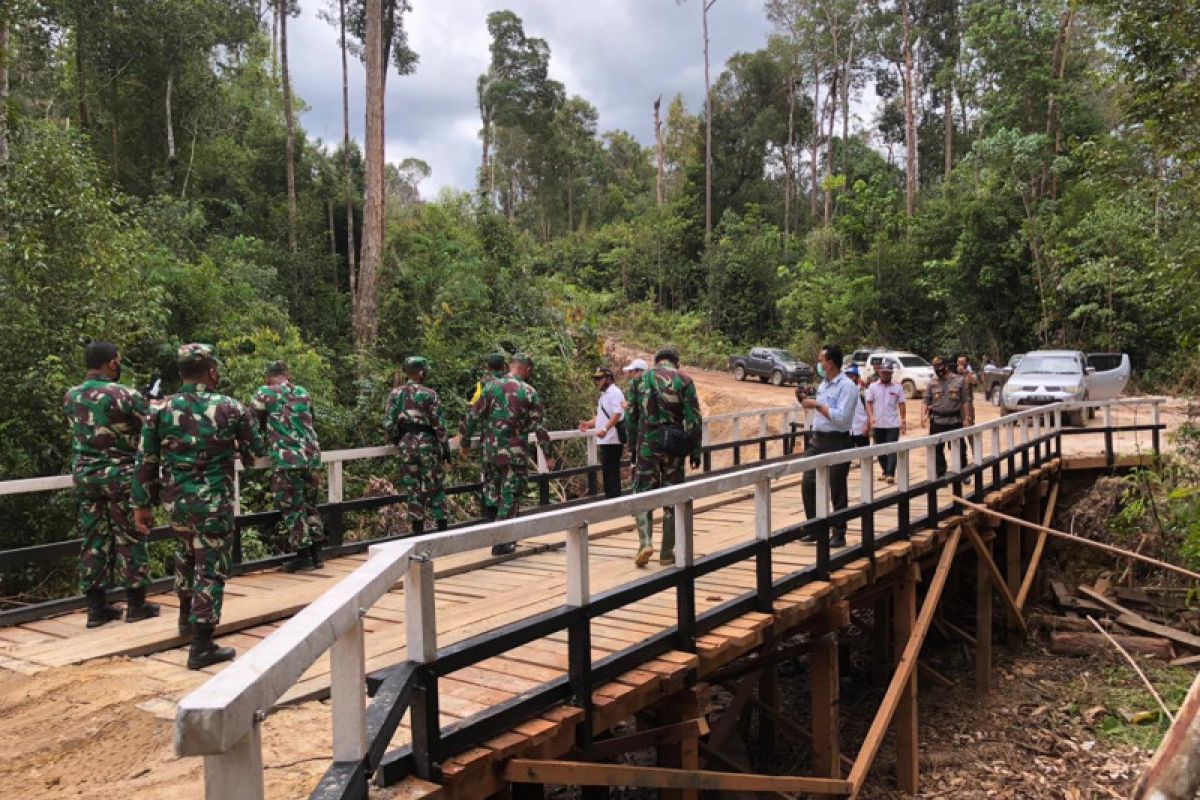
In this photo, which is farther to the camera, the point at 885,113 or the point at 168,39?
the point at 885,113

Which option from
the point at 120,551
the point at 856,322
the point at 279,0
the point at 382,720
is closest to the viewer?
the point at 382,720

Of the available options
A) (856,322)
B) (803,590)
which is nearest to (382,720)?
(803,590)

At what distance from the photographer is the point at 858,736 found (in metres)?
9.68

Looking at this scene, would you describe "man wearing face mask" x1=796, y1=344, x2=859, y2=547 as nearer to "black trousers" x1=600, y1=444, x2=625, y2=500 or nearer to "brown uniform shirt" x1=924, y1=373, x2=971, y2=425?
"black trousers" x1=600, y1=444, x2=625, y2=500

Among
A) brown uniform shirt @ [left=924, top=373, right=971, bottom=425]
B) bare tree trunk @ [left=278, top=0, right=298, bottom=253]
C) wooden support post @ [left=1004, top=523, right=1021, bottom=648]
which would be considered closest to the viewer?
brown uniform shirt @ [left=924, top=373, right=971, bottom=425]

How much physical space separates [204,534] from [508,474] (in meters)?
3.09

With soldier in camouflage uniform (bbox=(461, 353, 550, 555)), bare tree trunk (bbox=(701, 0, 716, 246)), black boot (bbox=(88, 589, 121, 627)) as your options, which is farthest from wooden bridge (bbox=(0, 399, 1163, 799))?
bare tree trunk (bbox=(701, 0, 716, 246))

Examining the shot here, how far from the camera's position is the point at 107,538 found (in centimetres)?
550

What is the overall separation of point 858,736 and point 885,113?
45.5 meters

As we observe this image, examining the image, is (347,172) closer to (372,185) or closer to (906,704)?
(372,185)

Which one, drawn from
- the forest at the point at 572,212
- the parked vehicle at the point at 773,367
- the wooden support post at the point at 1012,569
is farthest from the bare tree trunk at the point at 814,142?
the wooden support post at the point at 1012,569

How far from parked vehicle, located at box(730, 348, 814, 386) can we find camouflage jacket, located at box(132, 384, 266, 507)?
1030 inches

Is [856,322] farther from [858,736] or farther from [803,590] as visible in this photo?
[803,590]

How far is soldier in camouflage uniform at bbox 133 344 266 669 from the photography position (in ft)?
14.9
